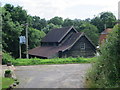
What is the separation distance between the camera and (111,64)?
9625 mm

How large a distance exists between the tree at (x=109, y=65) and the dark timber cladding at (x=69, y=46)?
55.8 ft

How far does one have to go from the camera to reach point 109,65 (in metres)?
9.69

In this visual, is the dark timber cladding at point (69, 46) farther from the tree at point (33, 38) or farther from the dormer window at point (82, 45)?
the tree at point (33, 38)

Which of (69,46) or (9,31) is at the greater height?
(9,31)

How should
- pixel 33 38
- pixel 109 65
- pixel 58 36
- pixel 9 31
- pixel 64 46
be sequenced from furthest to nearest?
pixel 33 38, pixel 58 36, pixel 64 46, pixel 9 31, pixel 109 65

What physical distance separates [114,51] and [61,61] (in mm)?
13130

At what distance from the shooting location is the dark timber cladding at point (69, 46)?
28.2 meters

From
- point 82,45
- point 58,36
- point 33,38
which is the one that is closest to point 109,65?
point 82,45

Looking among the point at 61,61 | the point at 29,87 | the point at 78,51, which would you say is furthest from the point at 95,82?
the point at 78,51

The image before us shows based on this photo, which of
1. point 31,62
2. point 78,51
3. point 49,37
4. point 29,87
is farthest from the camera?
point 49,37

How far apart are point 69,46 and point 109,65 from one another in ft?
61.4

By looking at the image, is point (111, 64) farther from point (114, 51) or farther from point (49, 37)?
point (49, 37)

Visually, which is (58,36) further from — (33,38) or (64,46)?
(33,38)

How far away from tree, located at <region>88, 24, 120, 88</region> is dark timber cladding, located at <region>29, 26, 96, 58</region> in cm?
1702
